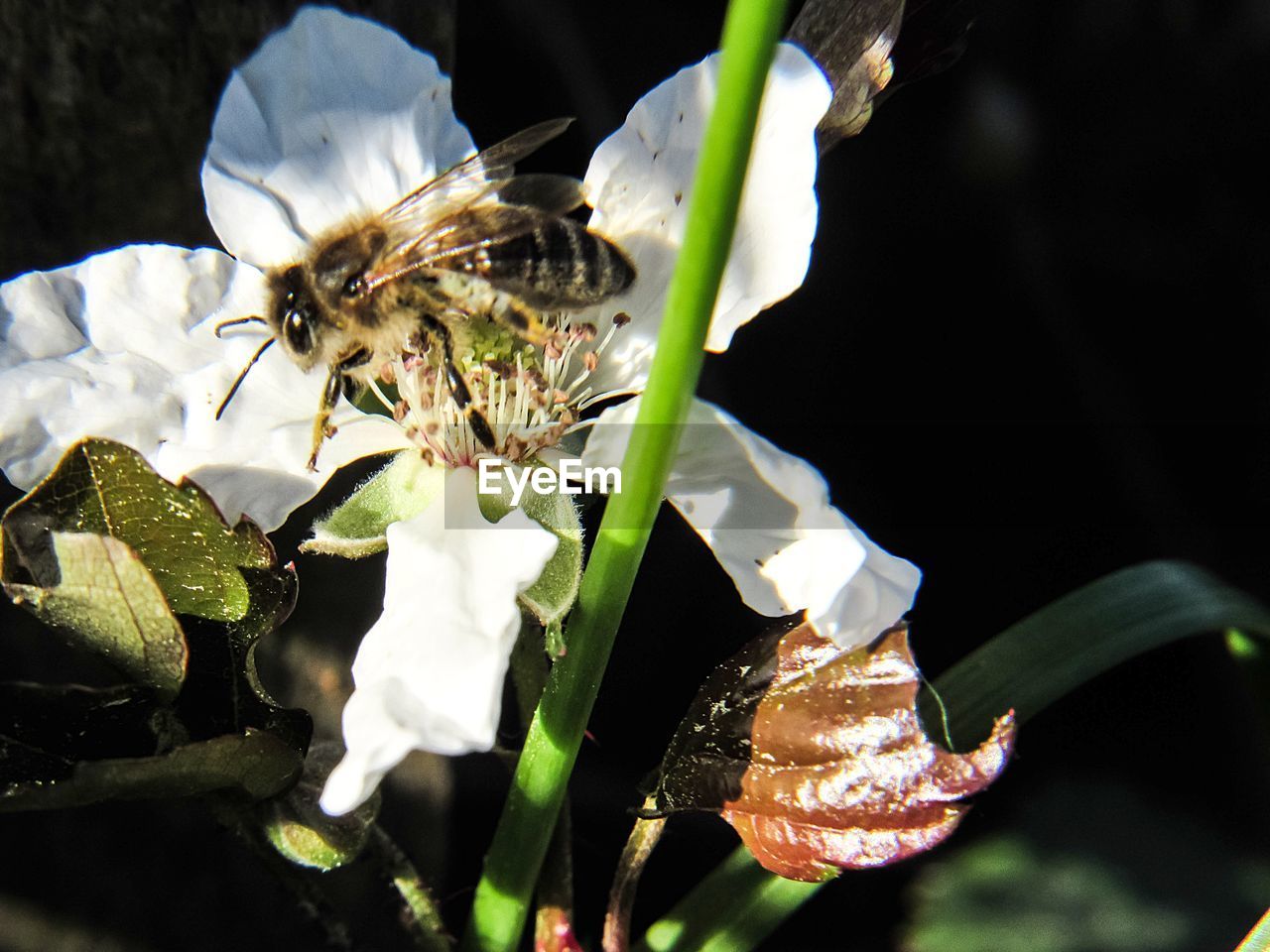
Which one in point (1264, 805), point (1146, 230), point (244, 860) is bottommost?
point (1264, 805)

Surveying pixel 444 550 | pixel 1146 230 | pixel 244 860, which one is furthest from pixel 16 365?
pixel 1146 230

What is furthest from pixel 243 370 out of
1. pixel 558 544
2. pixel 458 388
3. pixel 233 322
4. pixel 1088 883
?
pixel 1088 883

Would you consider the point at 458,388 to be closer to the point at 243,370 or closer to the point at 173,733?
the point at 243,370

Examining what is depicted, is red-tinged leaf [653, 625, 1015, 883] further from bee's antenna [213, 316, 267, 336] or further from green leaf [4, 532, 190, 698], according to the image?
bee's antenna [213, 316, 267, 336]

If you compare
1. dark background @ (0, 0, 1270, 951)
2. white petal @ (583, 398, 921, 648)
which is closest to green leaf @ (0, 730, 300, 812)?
white petal @ (583, 398, 921, 648)

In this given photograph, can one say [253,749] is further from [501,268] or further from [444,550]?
[501,268]

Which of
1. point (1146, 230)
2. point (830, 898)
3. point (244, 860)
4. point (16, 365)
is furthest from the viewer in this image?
point (1146, 230)

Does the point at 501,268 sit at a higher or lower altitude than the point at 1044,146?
higher
